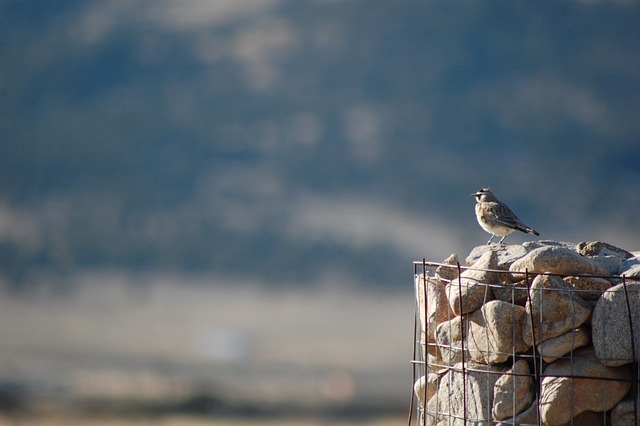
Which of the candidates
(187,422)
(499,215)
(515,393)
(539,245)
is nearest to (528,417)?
(515,393)

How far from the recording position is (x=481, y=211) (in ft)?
35.3

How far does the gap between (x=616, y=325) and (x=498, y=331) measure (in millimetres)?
734

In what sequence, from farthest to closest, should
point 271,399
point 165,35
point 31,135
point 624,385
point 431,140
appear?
point 165,35, point 31,135, point 431,140, point 271,399, point 624,385

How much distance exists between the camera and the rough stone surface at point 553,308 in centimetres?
665

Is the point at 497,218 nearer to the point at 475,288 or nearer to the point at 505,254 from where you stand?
the point at 505,254

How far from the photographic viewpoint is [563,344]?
6.66 metres

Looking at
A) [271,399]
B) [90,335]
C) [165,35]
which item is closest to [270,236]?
[90,335]

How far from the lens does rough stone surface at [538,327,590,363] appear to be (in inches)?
262

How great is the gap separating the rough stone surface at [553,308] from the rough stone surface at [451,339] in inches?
22.8

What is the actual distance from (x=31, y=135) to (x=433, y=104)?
47.1 metres

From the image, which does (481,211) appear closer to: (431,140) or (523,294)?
(523,294)

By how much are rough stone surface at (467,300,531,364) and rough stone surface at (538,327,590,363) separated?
16 centimetres

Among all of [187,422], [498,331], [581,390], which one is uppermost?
[187,422]

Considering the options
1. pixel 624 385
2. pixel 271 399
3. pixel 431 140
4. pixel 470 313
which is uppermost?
pixel 431 140
